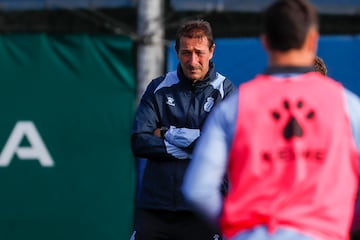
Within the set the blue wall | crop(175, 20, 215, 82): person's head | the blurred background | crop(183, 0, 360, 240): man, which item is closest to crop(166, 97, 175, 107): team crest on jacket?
crop(175, 20, 215, 82): person's head

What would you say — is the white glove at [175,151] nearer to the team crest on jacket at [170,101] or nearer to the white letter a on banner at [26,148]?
the team crest on jacket at [170,101]

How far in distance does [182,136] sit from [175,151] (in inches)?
4.0

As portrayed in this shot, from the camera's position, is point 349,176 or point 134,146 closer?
point 349,176

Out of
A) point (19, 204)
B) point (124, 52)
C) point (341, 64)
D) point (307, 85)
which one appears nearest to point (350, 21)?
point (341, 64)

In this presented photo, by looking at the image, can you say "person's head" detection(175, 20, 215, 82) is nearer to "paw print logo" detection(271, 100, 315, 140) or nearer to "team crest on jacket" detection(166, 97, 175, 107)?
"team crest on jacket" detection(166, 97, 175, 107)

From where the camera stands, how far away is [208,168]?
9.61ft

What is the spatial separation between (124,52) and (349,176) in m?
5.49

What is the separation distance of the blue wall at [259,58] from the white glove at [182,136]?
9.44 feet

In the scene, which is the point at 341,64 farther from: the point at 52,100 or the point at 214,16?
the point at 52,100

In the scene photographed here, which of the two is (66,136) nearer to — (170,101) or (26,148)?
(26,148)

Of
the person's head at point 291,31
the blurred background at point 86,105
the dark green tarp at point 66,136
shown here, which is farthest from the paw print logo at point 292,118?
the dark green tarp at point 66,136

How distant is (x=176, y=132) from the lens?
4941 mm

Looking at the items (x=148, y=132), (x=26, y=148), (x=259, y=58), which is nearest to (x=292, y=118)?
(x=148, y=132)

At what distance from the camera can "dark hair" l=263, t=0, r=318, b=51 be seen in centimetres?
288
